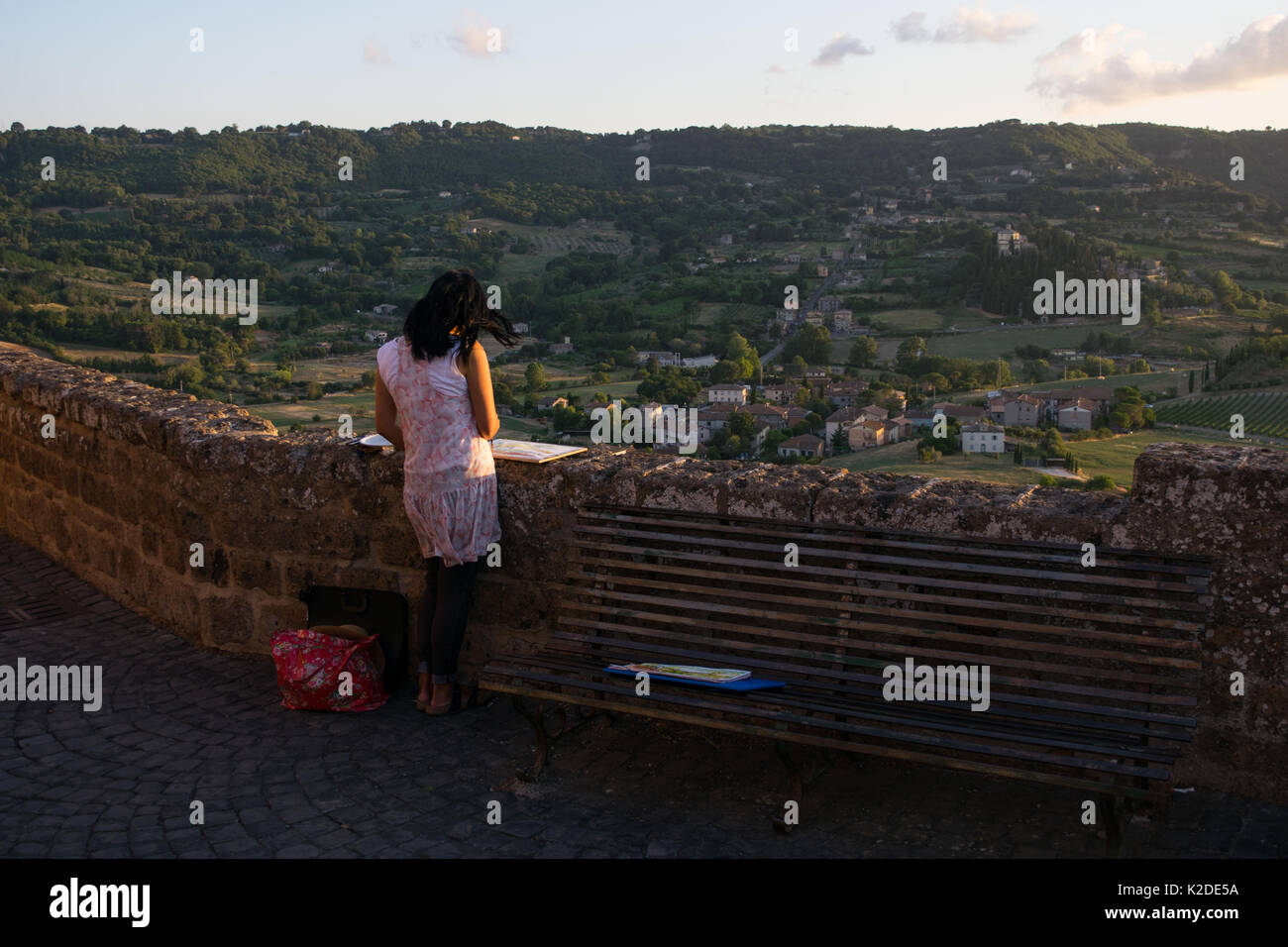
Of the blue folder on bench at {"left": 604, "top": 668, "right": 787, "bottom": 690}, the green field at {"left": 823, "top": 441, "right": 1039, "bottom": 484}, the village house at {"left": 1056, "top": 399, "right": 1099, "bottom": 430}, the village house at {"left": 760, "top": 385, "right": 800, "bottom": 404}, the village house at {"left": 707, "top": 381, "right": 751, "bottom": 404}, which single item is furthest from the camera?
the village house at {"left": 760, "top": 385, "right": 800, "bottom": 404}

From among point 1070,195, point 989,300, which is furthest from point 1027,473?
point 1070,195

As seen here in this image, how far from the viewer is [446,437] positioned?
13.4 feet

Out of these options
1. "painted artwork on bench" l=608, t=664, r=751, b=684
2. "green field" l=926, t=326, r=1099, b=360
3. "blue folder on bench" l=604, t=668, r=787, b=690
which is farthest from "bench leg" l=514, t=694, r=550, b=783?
"green field" l=926, t=326, r=1099, b=360

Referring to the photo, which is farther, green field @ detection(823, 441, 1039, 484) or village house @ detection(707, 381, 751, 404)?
village house @ detection(707, 381, 751, 404)

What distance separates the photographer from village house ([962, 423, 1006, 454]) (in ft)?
42.2

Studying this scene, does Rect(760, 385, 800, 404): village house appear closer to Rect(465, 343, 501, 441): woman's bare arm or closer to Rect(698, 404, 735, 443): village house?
Rect(698, 404, 735, 443): village house

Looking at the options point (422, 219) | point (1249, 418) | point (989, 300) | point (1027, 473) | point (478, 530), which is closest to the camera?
point (478, 530)

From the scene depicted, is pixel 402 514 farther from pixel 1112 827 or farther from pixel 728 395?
pixel 728 395

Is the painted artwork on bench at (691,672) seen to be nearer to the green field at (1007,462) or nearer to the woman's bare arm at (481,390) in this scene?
the woman's bare arm at (481,390)
